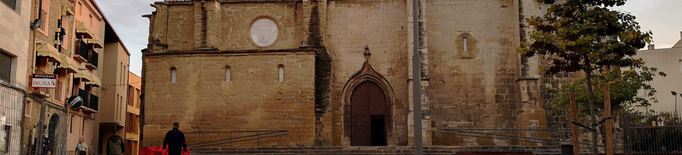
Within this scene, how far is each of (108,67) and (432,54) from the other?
17271 mm

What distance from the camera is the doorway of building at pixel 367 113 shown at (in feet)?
93.2

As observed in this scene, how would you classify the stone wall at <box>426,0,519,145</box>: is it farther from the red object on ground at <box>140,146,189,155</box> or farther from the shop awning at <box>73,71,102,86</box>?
the shop awning at <box>73,71,102,86</box>

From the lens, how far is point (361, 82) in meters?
28.6

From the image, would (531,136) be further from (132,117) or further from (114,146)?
(132,117)

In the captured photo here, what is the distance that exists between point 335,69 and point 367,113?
217 centimetres

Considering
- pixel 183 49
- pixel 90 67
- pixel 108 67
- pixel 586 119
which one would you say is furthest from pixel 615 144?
pixel 108 67

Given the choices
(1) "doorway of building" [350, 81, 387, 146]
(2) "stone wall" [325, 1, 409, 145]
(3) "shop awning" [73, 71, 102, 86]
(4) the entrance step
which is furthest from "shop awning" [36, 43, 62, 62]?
(1) "doorway of building" [350, 81, 387, 146]

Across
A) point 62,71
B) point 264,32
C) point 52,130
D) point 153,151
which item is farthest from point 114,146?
point 264,32

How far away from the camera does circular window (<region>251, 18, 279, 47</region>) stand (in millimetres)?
29062

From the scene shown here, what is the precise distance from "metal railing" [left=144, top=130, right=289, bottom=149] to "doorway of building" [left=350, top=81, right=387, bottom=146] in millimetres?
2986

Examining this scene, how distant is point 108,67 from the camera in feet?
119

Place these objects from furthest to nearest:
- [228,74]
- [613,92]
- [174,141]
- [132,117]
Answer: [132,117] < [228,74] < [613,92] < [174,141]

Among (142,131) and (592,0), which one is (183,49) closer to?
(142,131)

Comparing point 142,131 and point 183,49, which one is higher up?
point 183,49
